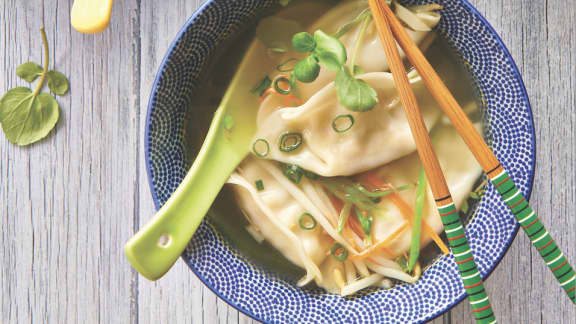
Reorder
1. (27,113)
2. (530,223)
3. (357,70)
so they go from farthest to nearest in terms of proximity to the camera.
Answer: (27,113) → (357,70) → (530,223)

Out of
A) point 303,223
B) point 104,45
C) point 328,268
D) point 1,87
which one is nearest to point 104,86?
point 104,45

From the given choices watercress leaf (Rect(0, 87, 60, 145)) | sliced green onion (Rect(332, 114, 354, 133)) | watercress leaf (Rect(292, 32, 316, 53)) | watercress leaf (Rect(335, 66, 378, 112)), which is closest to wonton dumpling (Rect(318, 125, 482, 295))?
sliced green onion (Rect(332, 114, 354, 133))

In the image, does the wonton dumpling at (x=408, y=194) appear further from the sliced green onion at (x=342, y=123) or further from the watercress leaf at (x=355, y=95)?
the watercress leaf at (x=355, y=95)

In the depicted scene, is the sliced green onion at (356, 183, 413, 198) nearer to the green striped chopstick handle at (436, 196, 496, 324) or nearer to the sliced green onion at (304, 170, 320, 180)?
the sliced green onion at (304, 170, 320, 180)

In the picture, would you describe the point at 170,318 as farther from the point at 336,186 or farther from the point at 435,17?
the point at 435,17

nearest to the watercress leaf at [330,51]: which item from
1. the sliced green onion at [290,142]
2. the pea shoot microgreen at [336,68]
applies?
the pea shoot microgreen at [336,68]

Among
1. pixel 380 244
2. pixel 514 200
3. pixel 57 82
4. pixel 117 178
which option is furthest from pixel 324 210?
pixel 57 82

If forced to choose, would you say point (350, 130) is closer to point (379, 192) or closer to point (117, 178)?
point (379, 192)
